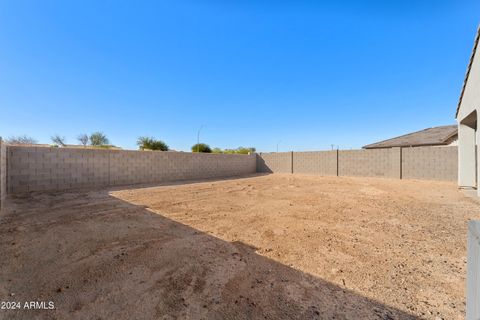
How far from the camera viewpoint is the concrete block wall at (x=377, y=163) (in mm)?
9312

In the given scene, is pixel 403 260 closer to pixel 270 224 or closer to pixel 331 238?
pixel 331 238

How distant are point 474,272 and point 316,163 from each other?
42.9ft

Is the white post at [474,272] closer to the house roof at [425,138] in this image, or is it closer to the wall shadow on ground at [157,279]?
the wall shadow on ground at [157,279]

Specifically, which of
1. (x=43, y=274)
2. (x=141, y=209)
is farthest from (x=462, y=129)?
(x=43, y=274)

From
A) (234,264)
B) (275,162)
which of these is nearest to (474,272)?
(234,264)

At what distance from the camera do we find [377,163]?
1123cm

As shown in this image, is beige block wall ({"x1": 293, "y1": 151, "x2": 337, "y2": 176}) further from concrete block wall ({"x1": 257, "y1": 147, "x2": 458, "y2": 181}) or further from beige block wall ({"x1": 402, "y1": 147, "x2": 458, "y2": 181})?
beige block wall ({"x1": 402, "y1": 147, "x2": 458, "y2": 181})

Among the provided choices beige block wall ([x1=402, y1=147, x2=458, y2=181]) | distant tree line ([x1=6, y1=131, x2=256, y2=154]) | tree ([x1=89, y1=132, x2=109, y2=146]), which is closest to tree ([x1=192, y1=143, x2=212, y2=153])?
distant tree line ([x1=6, y1=131, x2=256, y2=154])

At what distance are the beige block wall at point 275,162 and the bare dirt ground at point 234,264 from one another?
10563 mm

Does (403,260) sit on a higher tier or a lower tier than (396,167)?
lower

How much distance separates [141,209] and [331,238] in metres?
3.90

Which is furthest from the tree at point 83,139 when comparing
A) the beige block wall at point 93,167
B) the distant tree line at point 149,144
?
the beige block wall at point 93,167

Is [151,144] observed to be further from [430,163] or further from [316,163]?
[430,163]

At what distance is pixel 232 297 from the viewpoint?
171cm
